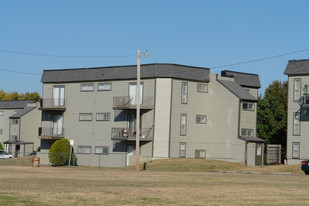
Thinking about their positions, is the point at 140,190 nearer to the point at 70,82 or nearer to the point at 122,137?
the point at 122,137

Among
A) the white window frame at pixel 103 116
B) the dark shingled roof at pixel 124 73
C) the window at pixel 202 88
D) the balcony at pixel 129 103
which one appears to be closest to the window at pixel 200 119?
the window at pixel 202 88

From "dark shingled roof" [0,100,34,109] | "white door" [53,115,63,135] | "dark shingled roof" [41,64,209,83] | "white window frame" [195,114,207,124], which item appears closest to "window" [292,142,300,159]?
"white window frame" [195,114,207,124]

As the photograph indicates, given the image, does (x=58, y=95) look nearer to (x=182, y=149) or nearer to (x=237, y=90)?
(x=182, y=149)

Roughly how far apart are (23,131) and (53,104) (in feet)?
65.2

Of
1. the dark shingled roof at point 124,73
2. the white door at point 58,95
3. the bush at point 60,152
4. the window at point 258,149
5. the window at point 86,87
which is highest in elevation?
the dark shingled roof at point 124,73

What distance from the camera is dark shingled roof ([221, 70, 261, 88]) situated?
67.1m

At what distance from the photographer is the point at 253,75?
2734 inches

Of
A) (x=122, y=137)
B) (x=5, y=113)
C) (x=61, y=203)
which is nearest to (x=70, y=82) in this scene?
(x=122, y=137)

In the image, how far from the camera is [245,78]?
68.4 meters

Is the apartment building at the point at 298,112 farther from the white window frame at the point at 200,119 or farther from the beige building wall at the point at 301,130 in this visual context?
the white window frame at the point at 200,119

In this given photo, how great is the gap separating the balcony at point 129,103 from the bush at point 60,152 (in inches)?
271

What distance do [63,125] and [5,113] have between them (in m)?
26.5

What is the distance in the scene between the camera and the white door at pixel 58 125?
227 feet

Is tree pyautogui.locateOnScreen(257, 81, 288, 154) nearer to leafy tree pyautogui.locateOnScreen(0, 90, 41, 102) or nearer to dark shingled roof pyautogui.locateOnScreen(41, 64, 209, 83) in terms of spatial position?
dark shingled roof pyautogui.locateOnScreen(41, 64, 209, 83)
